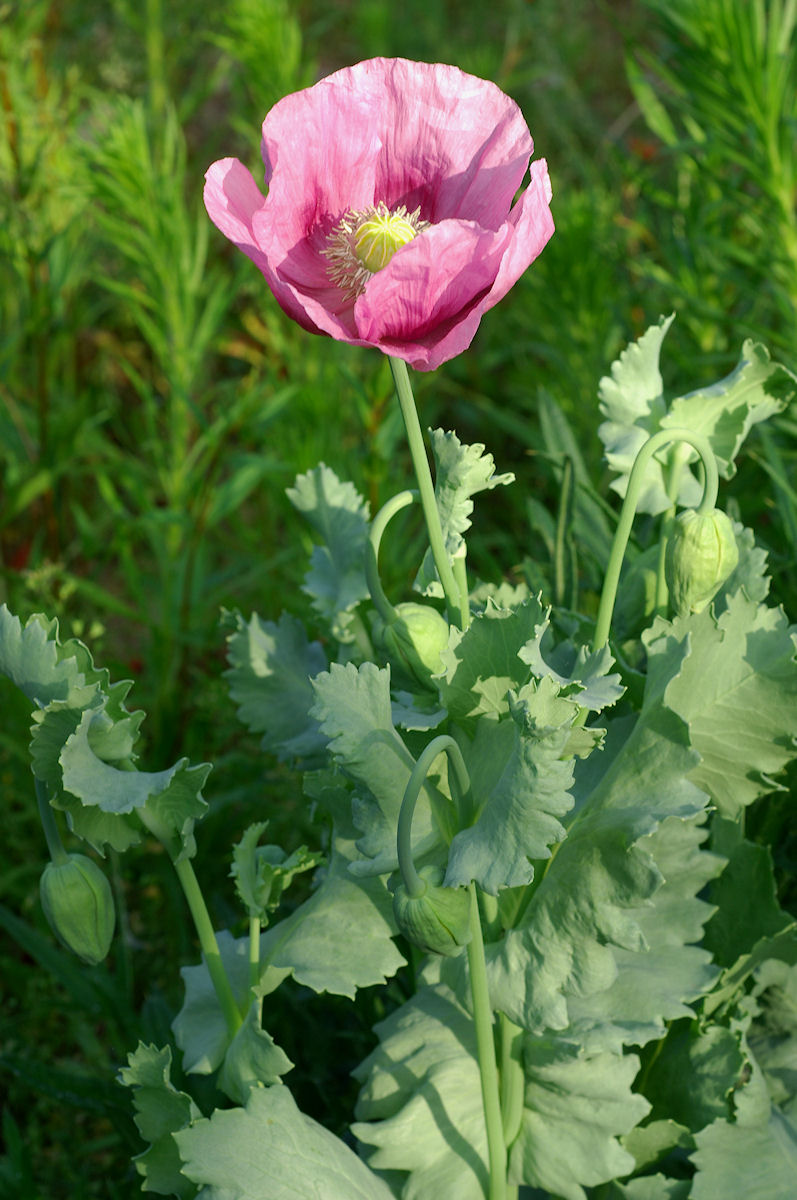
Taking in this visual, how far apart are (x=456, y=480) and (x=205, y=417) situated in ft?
3.38

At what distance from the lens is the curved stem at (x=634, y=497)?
743mm

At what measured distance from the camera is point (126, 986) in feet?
3.74

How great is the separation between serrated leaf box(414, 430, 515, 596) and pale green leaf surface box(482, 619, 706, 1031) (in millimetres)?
162

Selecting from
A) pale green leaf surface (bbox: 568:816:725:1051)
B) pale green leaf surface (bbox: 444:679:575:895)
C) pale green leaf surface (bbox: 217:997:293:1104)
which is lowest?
pale green leaf surface (bbox: 217:997:293:1104)

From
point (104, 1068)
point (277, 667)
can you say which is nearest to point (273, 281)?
point (277, 667)

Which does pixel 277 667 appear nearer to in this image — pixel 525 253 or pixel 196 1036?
pixel 196 1036

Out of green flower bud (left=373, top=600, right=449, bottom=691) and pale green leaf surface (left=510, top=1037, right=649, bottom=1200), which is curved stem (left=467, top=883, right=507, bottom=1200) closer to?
pale green leaf surface (left=510, top=1037, right=649, bottom=1200)

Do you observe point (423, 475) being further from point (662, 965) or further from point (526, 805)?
point (662, 965)

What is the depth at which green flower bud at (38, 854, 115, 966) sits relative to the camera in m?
0.79

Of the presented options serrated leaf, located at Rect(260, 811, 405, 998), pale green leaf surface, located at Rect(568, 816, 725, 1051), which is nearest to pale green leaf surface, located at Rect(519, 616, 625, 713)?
pale green leaf surface, located at Rect(568, 816, 725, 1051)

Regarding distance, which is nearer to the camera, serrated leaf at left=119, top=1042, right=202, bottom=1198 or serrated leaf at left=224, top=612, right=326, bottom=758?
serrated leaf at left=119, top=1042, right=202, bottom=1198

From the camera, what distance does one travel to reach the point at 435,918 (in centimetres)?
68

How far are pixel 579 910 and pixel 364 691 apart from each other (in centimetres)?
20

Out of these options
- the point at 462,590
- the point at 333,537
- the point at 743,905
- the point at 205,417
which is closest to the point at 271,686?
the point at 333,537
